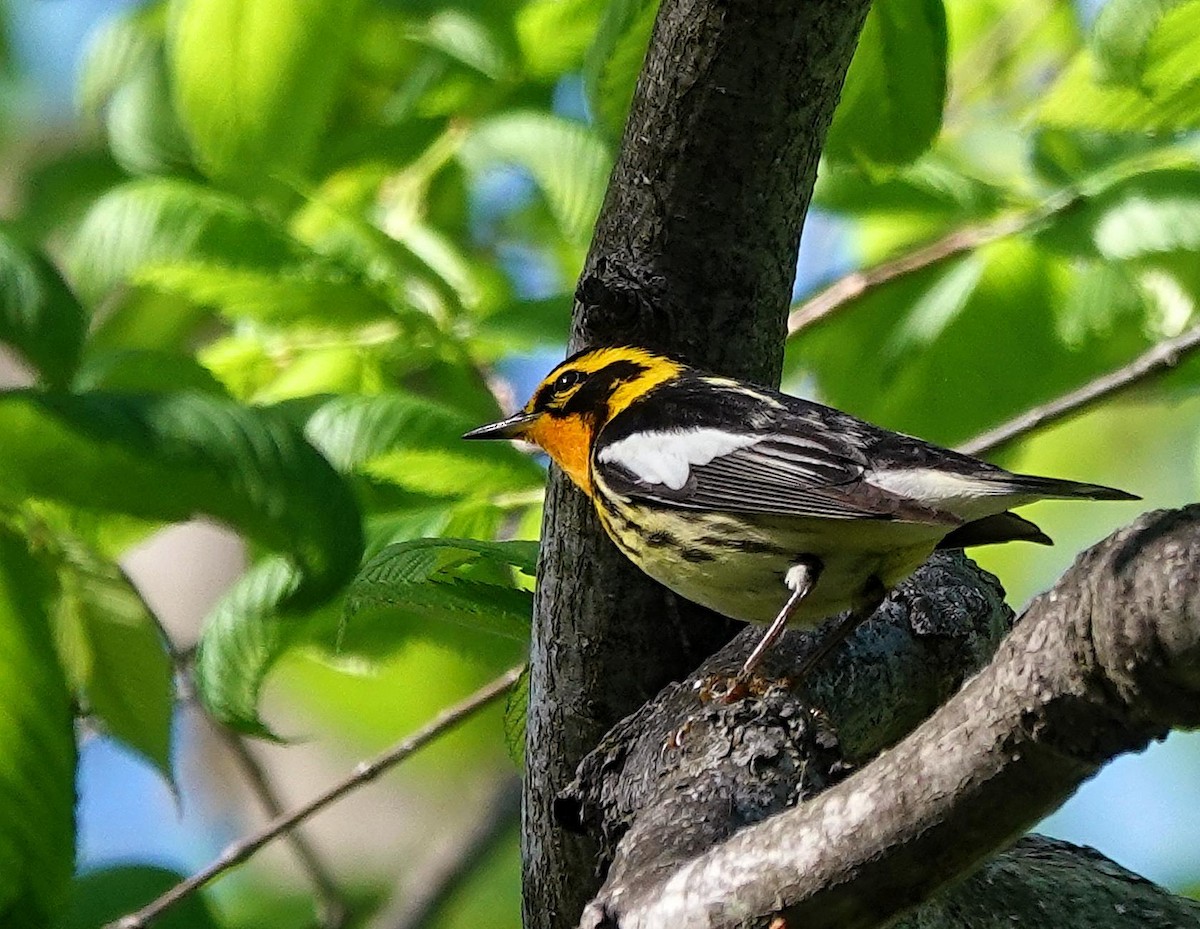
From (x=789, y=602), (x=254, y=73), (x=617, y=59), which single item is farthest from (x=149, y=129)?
(x=789, y=602)

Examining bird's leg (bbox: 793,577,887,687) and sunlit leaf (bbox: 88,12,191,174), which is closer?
bird's leg (bbox: 793,577,887,687)

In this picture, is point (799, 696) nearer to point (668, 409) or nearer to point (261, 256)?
point (668, 409)

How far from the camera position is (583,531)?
2.62 metres

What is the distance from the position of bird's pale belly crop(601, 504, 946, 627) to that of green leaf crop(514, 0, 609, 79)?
5.13 feet

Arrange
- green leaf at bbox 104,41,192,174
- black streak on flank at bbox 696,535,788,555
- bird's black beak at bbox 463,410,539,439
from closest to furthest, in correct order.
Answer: black streak on flank at bbox 696,535,788,555, bird's black beak at bbox 463,410,539,439, green leaf at bbox 104,41,192,174

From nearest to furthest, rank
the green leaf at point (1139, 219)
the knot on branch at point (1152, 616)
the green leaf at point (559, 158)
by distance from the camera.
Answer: the knot on branch at point (1152, 616)
the green leaf at point (1139, 219)
the green leaf at point (559, 158)

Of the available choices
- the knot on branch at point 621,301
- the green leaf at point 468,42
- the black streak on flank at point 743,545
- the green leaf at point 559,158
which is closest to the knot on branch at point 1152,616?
the knot on branch at point 621,301

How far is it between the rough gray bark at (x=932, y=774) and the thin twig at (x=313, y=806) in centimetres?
95

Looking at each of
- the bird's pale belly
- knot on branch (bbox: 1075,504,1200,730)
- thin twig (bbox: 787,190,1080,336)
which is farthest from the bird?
knot on branch (bbox: 1075,504,1200,730)

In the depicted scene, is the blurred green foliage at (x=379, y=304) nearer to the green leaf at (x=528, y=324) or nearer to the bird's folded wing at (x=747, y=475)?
the green leaf at (x=528, y=324)

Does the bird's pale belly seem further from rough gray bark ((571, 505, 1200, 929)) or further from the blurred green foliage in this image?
rough gray bark ((571, 505, 1200, 929))

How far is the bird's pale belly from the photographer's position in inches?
102

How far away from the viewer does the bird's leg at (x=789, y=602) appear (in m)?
2.55

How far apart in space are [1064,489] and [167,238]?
195cm
